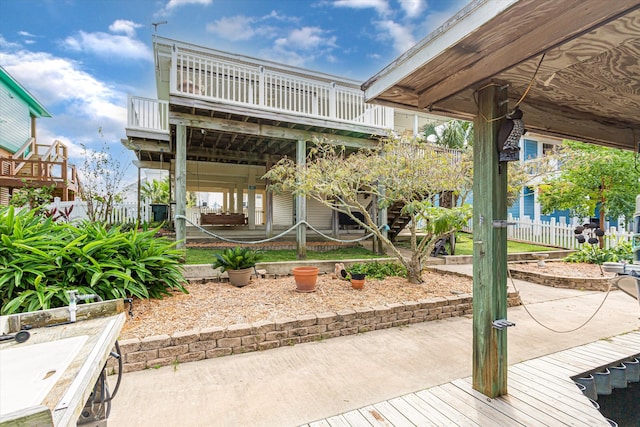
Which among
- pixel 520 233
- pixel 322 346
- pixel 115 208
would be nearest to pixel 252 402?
pixel 322 346

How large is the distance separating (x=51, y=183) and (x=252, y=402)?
34.3ft

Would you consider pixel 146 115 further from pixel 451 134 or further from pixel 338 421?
pixel 451 134

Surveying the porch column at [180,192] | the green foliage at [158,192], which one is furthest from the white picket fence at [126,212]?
the green foliage at [158,192]

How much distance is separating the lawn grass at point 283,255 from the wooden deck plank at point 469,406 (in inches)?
165

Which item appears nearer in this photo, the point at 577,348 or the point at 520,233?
the point at 577,348

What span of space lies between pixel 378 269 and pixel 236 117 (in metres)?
4.74

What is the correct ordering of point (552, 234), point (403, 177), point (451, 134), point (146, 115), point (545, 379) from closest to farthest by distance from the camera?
point (545, 379), point (403, 177), point (146, 115), point (552, 234), point (451, 134)

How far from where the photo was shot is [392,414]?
2.04 meters

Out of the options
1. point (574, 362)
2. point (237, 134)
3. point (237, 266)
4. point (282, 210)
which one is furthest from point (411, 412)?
point (282, 210)

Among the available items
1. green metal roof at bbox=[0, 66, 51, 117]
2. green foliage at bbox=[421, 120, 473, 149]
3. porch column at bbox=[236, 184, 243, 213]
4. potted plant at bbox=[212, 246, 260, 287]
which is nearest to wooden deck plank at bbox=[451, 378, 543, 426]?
potted plant at bbox=[212, 246, 260, 287]

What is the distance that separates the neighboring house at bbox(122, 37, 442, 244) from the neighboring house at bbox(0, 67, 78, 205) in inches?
95.0

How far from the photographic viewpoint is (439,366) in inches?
110

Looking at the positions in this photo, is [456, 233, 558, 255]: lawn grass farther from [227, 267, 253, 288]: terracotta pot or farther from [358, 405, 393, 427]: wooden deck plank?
[358, 405, 393, 427]: wooden deck plank

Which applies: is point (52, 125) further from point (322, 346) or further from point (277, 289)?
point (322, 346)
